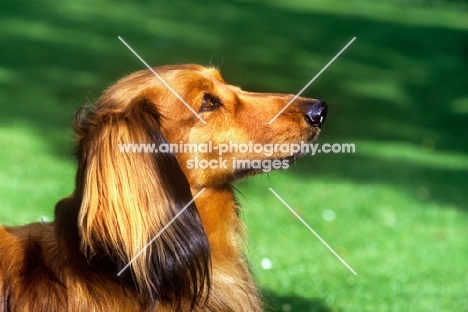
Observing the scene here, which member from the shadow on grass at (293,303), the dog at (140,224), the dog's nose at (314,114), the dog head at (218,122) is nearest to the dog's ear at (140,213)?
the dog at (140,224)

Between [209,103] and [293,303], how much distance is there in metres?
Result: 2.59

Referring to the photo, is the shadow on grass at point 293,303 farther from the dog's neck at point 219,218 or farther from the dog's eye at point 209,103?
the dog's eye at point 209,103

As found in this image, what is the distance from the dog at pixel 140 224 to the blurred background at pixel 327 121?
450mm

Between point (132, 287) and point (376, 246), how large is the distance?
4.98 m

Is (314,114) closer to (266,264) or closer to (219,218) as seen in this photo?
(219,218)

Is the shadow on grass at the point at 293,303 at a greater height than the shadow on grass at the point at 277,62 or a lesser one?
lesser

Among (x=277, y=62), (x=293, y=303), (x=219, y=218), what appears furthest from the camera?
(x=277, y=62)

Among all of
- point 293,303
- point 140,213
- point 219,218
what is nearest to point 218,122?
point 219,218

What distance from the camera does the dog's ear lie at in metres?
4.02

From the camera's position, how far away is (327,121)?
14.6 metres

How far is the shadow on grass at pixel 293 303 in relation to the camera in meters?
6.68

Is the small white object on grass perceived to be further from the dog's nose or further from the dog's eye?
the dog's eye

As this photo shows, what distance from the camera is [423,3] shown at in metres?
24.2

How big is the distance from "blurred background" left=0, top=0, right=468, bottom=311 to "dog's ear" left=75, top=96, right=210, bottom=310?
0.70 meters
